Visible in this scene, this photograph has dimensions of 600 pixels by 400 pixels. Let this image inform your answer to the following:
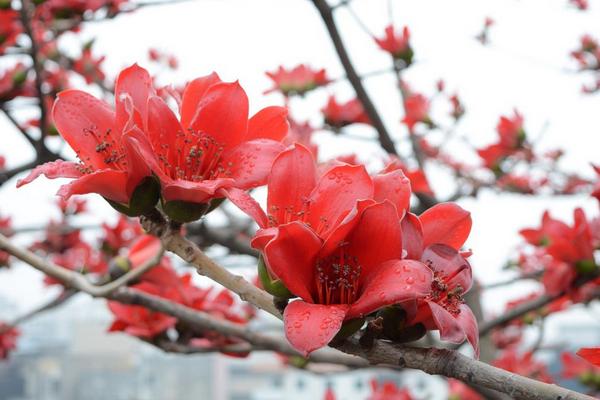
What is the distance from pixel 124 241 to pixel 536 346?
1244 millimetres

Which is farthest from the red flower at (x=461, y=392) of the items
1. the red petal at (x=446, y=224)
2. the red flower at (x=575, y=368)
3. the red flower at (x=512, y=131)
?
the red petal at (x=446, y=224)

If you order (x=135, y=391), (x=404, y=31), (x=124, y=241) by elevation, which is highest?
(x=404, y=31)

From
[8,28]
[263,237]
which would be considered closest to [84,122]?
[263,237]

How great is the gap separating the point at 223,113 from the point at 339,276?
193 mm

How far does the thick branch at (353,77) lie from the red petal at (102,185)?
75cm

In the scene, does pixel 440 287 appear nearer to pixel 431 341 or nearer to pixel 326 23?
pixel 326 23

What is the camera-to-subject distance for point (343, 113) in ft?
5.88

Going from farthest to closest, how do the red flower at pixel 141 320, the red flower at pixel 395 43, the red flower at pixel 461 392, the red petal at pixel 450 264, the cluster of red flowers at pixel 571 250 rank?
the red flower at pixel 461 392
the red flower at pixel 395 43
the cluster of red flowers at pixel 571 250
the red flower at pixel 141 320
the red petal at pixel 450 264

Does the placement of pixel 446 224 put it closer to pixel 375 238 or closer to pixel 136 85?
pixel 375 238

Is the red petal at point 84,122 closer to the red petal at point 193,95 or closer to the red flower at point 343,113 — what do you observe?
the red petal at point 193,95

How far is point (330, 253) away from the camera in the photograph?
494 mm

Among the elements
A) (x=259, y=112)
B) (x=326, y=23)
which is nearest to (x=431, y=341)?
(x=326, y=23)

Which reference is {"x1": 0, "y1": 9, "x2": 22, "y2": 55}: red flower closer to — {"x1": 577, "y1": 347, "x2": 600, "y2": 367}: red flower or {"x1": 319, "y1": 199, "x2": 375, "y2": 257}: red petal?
{"x1": 319, "y1": 199, "x2": 375, "y2": 257}: red petal

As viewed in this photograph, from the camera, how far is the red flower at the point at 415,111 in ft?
6.13
